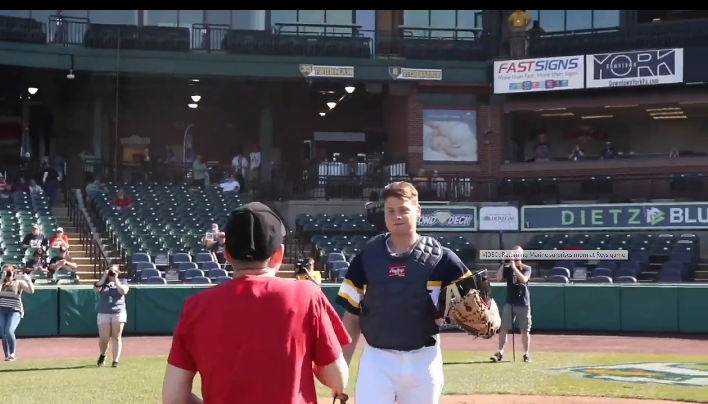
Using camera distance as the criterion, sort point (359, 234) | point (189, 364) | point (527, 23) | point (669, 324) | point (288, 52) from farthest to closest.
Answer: point (527, 23) → point (288, 52) → point (359, 234) → point (669, 324) → point (189, 364)

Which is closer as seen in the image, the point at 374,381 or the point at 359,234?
the point at 374,381

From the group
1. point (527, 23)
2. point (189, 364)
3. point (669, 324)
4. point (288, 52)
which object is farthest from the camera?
point (527, 23)

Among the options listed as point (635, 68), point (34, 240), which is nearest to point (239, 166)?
point (34, 240)

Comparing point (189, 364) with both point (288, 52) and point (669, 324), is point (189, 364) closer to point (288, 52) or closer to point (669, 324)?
point (669, 324)

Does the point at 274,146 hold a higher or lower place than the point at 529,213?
higher

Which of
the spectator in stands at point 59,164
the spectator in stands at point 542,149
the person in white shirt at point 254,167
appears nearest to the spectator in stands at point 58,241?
the spectator in stands at point 59,164

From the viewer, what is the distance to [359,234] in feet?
101

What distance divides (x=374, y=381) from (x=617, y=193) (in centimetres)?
2791

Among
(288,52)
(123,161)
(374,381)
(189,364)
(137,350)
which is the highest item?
(288,52)

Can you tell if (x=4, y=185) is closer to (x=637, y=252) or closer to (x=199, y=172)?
(x=199, y=172)

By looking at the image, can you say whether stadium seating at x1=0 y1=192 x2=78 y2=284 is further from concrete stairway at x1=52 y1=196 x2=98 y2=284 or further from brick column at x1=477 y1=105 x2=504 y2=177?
brick column at x1=477 y1=105 x2=504 y2=177

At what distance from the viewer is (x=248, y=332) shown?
388 centimetres

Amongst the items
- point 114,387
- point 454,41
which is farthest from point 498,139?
point 114,387

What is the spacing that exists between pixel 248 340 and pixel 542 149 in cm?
3235
